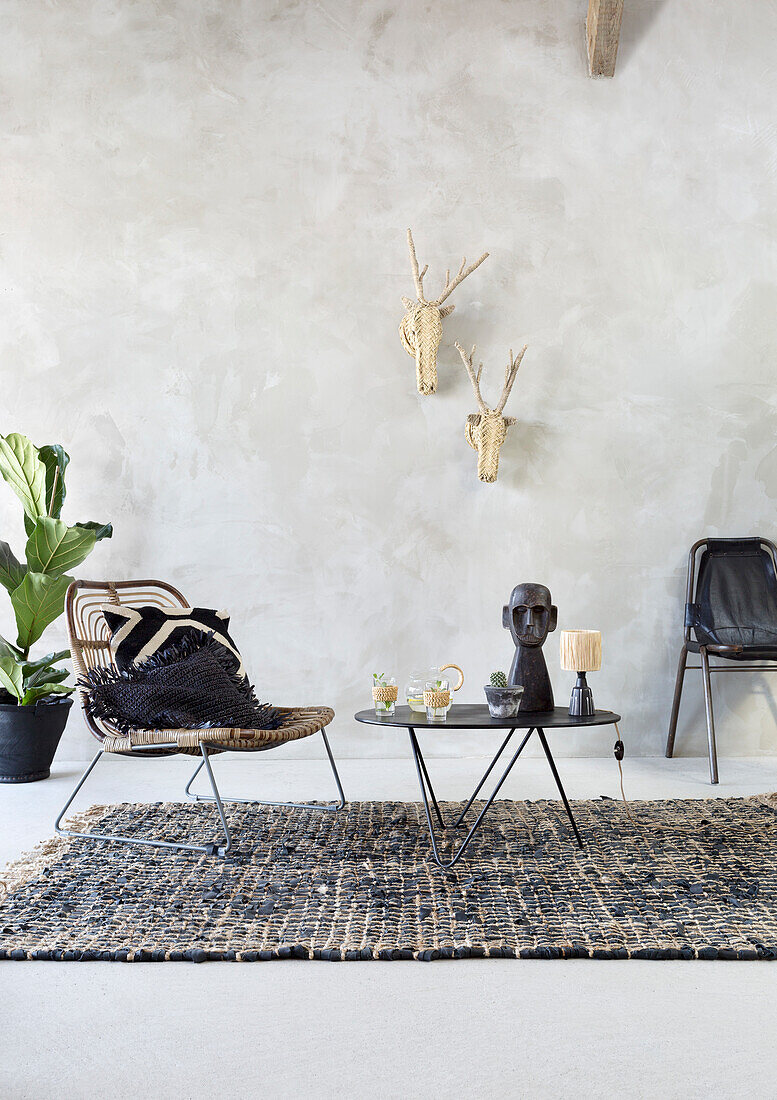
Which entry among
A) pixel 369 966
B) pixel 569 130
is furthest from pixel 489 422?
pixel 369 966

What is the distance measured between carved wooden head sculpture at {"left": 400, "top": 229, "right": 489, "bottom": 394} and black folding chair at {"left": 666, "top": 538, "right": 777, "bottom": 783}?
1.36m

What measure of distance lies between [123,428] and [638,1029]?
3.13 m

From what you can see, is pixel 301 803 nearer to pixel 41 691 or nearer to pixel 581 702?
pixel 581 702

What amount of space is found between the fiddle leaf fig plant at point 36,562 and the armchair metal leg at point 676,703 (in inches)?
94.7

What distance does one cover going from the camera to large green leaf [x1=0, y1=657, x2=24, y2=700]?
3242mm

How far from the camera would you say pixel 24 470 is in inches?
133

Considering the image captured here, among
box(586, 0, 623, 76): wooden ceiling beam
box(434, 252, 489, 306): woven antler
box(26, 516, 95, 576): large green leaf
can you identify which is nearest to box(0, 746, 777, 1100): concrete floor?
box(26, 516, 95, 576): large green leaf

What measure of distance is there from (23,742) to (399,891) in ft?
6.17

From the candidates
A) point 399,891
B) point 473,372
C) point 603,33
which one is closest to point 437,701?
point 399,891

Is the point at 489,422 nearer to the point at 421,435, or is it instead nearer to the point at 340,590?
the point at 421,435

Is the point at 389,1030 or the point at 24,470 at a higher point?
the point at 24,470

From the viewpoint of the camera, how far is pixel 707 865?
2197 millimetres

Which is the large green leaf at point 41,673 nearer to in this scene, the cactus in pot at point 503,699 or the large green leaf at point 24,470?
the large green leaf at point 24,470

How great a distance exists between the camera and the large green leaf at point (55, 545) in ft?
10.7
